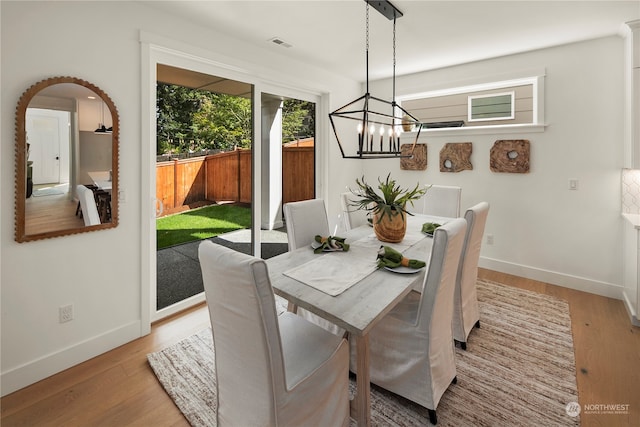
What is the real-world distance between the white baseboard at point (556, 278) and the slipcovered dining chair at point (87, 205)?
4102mm

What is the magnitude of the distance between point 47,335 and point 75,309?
0.65 feet

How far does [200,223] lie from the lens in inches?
127

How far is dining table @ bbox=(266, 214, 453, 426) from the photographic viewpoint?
4.60ft

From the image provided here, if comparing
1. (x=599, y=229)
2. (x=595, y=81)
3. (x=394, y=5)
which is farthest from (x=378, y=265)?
(x=595, y=81)

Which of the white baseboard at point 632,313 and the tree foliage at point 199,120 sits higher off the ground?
the tree foliage at point 199,120

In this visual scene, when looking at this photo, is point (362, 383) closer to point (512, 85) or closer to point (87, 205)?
point (87, 205)

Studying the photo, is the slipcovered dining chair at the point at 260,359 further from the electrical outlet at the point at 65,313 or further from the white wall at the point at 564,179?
the white wall at the point at 564,179

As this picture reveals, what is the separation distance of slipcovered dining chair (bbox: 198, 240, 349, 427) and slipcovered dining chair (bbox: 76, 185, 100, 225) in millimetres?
1450

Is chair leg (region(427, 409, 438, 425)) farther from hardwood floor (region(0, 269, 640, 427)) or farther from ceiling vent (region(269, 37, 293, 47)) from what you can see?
ceiling vent (region(269, 37, 293, 47))

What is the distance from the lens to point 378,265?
1910 mm

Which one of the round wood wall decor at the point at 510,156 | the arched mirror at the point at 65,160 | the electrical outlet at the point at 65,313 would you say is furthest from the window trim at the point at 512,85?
the electrical outlet at the point at 65,313

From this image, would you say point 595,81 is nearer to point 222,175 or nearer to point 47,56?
point 222,175

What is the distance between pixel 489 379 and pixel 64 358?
9.10ft

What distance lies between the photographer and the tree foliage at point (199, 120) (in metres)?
2.75
